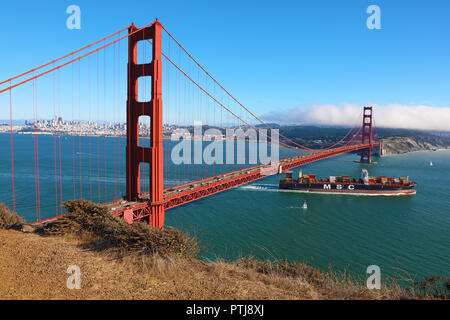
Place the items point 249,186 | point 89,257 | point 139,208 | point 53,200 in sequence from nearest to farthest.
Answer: point 89,257 → point 139,208 → point 53,200 → point 249,186

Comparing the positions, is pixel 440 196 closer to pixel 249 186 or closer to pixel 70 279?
pixel 249 186

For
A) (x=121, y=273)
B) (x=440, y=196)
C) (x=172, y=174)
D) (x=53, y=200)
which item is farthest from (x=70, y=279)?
(x=440, y=196)

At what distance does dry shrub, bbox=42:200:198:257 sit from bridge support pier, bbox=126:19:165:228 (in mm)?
5463

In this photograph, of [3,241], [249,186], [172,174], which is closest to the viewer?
[3,241]

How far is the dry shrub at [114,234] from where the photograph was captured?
6500 mm

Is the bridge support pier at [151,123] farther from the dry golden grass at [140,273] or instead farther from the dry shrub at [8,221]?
the dry golden grass at [140,273]

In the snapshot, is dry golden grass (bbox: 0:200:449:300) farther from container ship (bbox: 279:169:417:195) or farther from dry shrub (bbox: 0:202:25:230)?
container ship (bbox: 279:169:417:195)

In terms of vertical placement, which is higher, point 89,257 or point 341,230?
point 89,257

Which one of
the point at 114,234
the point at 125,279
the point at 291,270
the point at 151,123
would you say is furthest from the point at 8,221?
the point at 291,270

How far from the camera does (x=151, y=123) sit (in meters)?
13.8

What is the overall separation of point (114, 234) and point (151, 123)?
778cm

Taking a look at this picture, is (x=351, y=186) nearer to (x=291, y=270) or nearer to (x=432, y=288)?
(x=432, y=288)

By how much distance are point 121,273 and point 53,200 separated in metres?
23.4
